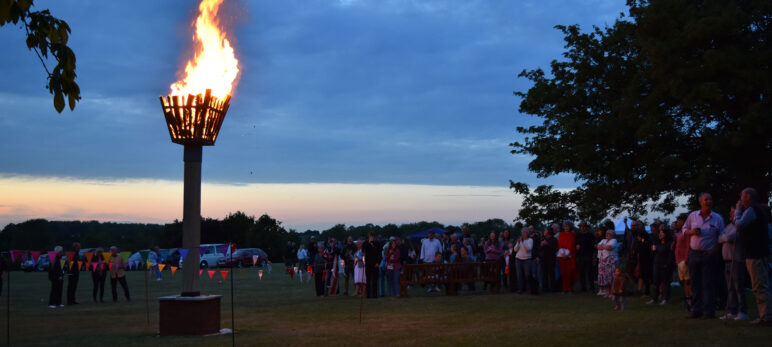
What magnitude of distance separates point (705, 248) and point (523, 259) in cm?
816

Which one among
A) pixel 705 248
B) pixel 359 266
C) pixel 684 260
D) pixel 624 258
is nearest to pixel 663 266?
pixel 624 258

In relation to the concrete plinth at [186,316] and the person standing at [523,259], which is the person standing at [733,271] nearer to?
the person standing at [523,259]

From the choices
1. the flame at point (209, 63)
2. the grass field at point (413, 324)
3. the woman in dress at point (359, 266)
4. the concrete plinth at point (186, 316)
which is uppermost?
the flame at point (209, 63)

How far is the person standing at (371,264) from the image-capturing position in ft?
64.2

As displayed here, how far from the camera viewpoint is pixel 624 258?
15.8 m

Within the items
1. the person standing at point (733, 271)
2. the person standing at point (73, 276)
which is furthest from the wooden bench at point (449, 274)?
the person standing at point (733, 271)

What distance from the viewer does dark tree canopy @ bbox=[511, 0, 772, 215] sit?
73.2ft

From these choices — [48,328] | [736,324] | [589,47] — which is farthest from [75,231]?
[736,324]

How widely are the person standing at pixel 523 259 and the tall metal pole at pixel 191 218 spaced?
31.7 feet

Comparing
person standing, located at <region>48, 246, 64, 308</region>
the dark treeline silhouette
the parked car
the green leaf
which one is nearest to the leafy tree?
the green leaf

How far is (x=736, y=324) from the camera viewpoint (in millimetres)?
10258

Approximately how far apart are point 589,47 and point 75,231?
81884 mm

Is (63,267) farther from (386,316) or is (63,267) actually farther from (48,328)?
(386,316)

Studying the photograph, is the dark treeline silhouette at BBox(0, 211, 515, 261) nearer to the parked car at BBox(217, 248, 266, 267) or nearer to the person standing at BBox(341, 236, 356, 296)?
the parked car at BBox(217, 248, 266, 267)
